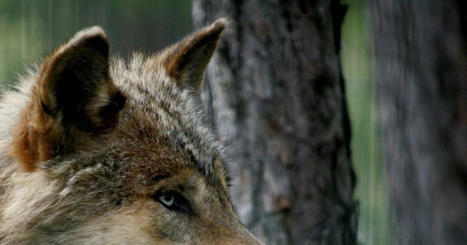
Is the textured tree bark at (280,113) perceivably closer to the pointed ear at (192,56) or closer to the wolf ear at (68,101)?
the pointed ear at (192,56)

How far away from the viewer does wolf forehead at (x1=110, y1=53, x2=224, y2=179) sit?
3.81 m

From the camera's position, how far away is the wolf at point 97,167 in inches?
135

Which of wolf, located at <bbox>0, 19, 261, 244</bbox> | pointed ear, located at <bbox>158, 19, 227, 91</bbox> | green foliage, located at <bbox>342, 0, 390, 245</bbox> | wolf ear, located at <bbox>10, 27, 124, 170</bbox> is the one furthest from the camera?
green foliage, located at <bbox>342, 0, 390, 245</bbox>

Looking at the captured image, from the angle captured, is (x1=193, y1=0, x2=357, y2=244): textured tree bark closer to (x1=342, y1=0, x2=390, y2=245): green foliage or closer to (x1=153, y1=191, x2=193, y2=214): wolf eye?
(x1=153, y1=191, x2=193, y2=214): wolf eye

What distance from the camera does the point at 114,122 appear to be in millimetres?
3770

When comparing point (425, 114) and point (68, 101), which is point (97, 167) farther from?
point (425, 114)

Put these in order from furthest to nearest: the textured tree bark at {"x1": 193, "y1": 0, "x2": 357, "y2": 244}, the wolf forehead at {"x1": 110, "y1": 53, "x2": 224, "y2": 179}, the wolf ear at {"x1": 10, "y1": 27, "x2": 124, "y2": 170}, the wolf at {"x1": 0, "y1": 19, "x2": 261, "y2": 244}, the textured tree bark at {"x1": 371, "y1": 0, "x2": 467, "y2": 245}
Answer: the textured tree bark at {"x1": 193, "y1": 0, "x2": 357, "y2": 244} → the wolf forehead at {"x1": 110, "y1": 53, "x2": 224, "y2": 179} → the wolf at {"x1": 0, "y1": 19, "x2": 261, "y2": 244} → the wolf ear at {"x1": 10, "y1": 27, "x2": 124, "y2": 170} → the textured tree bark at {"x1": 371, "y1": 0, "x2": 467, "y2": 245}

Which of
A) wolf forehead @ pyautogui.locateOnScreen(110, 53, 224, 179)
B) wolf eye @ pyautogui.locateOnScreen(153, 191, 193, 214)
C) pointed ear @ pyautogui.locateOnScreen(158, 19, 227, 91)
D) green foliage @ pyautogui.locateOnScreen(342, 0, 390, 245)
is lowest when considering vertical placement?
green foliage @ pyautogui.locateOnScreen(342, 0, 390, 245)

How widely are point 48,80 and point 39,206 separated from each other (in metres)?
0.70

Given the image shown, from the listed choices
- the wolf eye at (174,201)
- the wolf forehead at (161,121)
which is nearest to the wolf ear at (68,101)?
the wolf forehead at (161,121)

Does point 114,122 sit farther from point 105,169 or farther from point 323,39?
point 323,39

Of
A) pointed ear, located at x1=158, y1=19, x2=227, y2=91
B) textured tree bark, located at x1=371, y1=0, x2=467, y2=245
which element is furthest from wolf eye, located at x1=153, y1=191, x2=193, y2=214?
pointed ear, located at x1=158, y1=19, x2=227, y2=91

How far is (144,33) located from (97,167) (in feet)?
30.4

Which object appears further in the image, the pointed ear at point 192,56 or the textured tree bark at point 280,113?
the textured tree bark at point 280,113
